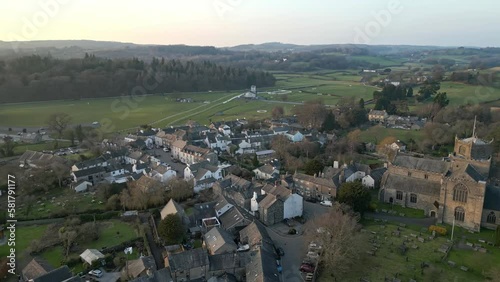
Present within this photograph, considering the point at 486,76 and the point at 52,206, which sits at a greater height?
the point at 486,76

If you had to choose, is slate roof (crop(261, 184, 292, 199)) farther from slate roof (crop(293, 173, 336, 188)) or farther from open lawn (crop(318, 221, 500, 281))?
open lawn (crop(318, 221, 500, 281))

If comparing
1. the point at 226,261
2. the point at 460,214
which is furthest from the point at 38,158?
the point at 460,214

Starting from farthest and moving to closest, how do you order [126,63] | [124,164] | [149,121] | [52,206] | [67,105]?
[126,63]
[67,105]
[149,121]
[124,164]
[52,206]

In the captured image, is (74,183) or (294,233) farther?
(74,183)

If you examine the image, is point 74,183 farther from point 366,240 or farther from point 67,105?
point 67,105

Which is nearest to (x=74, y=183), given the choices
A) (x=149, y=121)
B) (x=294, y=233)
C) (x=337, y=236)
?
(x=294, y=233)
